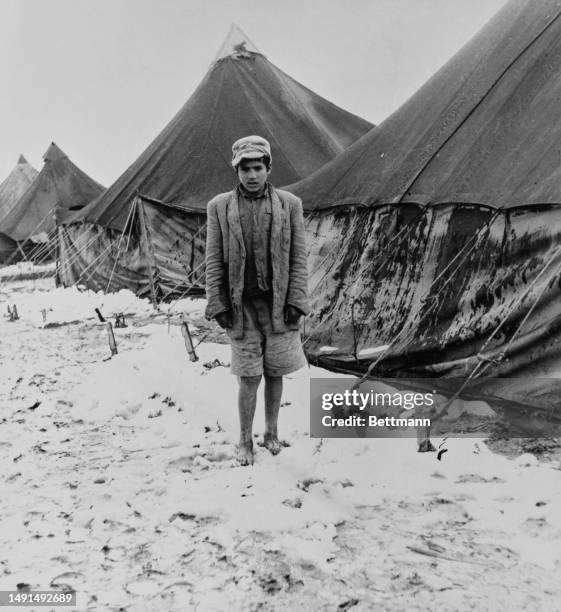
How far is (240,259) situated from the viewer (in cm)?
302

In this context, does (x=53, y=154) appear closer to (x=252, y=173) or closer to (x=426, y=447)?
(x=252, y=173)

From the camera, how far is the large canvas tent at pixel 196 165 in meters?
9.84

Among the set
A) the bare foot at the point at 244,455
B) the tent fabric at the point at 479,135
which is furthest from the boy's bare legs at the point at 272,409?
the tent fabric at the point at 479,135

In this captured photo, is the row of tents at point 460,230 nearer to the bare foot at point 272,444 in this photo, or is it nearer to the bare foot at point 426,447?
the bare foot at point 426,447

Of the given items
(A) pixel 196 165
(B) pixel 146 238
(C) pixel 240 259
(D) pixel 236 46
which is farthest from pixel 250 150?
(D) pixel 236 46

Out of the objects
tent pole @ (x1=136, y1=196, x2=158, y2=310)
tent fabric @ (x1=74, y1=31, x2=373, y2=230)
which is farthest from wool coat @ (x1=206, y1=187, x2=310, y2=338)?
tent pole @ (x1=136, y1=196, x2=158, y2=310)

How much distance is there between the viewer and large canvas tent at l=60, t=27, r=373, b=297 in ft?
32.3

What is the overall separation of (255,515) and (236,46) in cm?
1124

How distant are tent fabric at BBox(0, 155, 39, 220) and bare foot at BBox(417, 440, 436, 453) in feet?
75.0

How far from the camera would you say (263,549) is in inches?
92.0

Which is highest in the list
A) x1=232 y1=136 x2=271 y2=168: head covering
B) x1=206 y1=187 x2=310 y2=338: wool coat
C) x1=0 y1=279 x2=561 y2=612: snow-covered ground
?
x1=232 y1=136 x2=271 y2=168: head covering

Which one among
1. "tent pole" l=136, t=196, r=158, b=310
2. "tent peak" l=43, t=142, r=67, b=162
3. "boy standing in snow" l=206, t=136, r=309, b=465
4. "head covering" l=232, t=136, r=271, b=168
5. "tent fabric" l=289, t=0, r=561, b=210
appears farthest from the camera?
"tent peak" l=43, t=142, r=67, b=162

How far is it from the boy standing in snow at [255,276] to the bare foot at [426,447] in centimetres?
88

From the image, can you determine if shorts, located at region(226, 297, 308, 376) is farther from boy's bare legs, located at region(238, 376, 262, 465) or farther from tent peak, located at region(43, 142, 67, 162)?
tent peak, located at region(43, 142, 67, 162)
